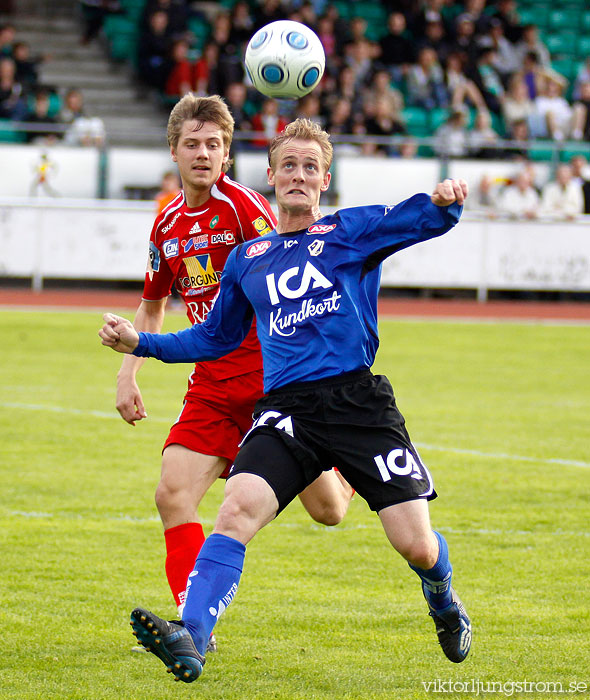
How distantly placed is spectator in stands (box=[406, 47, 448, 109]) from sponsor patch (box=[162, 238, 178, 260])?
18.0 meters

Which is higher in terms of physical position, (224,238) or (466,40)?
(466,40)

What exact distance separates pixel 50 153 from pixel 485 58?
962cm

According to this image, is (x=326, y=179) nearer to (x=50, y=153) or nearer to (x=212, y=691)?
(x=212, y=691)

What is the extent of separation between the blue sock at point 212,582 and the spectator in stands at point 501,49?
846 inches

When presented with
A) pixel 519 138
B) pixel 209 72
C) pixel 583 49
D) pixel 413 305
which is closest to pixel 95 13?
pixel 209 72

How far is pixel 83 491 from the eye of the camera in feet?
24.5

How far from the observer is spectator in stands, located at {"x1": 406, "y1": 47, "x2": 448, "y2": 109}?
2258 centimetres

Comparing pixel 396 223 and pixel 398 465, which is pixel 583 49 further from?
pixel 398 465

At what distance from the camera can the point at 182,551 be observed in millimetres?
4871

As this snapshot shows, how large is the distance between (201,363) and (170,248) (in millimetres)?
550

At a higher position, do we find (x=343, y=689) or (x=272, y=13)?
(x=272, y=13)

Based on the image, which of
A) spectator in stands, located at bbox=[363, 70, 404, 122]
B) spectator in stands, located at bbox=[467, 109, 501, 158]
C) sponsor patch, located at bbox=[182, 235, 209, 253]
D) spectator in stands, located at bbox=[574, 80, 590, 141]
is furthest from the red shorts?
spectator in stands, located at bbox=[574, 80, 590, 141]

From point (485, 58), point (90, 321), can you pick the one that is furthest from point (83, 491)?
point (485, 58)

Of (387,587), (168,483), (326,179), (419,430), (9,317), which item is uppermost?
(326,179)
